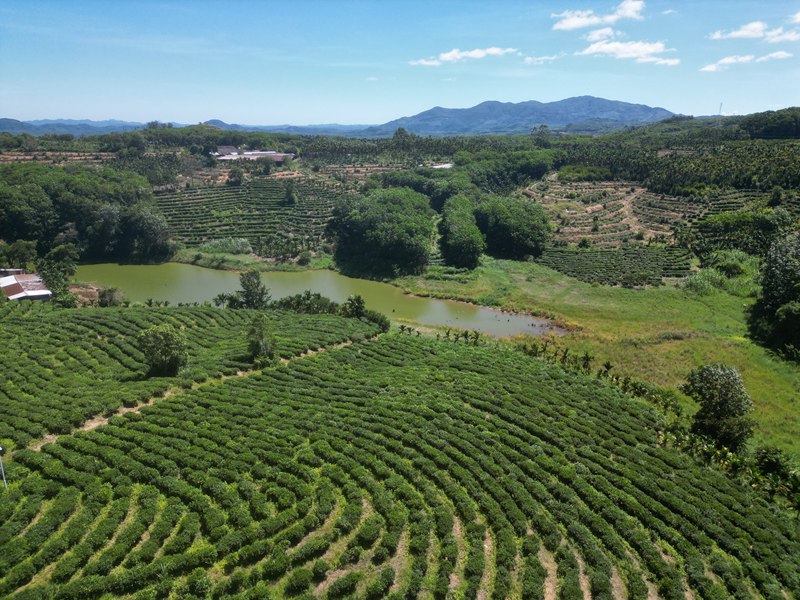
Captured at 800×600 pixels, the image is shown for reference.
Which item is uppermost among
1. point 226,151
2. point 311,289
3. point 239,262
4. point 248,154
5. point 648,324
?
point 226,151

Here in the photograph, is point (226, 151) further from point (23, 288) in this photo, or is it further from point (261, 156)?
point (23, 288)

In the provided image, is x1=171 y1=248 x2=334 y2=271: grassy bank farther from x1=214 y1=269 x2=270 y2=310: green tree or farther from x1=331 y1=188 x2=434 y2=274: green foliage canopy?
x1=214 y1=269 x2=270 y2=310: green tree

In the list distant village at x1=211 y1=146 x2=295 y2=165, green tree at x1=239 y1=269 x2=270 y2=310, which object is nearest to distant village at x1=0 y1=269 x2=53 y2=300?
green tree at x1=239 y1=269 x2=270 y2=310

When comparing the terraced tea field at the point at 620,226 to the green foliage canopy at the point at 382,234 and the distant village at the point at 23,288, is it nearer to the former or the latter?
the green foliage canopy at the point at 382,234

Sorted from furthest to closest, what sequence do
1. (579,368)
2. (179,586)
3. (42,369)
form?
(579,368), (42,369), (179,586)

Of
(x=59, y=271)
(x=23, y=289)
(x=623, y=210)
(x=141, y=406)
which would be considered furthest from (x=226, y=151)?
(x=141, y=406)

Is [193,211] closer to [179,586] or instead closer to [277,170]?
[277,170]

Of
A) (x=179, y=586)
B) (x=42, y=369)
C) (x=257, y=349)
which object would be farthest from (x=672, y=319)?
Answer: (x=42, y=369)
